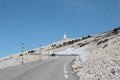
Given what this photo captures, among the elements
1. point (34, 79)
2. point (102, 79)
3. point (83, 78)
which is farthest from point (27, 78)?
point (102, 79)

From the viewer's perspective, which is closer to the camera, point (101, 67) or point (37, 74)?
point (37, 74)

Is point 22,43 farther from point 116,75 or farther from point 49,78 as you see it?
point 116,75

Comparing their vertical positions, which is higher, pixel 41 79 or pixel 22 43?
pixel 22 43

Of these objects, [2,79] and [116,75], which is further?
[2,79]

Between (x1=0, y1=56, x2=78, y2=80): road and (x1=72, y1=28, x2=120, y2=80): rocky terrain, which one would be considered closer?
(x1=72, y1=28, x2=120, y2=80): rocky terrain

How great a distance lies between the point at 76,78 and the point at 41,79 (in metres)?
1.75

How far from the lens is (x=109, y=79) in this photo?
43.8 ft

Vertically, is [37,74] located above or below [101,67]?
below

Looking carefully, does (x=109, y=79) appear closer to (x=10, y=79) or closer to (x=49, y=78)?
(x=49, y=78)

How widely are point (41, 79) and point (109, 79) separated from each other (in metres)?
3.33

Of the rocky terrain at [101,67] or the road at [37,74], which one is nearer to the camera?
the rocky terrain at [101,67]

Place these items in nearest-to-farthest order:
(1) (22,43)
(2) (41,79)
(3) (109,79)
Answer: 1. (3) (109,79)
2. (2) (41,79)
3. (1) (22,43)

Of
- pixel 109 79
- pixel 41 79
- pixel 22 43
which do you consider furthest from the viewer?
pixel 22 43

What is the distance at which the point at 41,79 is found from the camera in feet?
48.9
